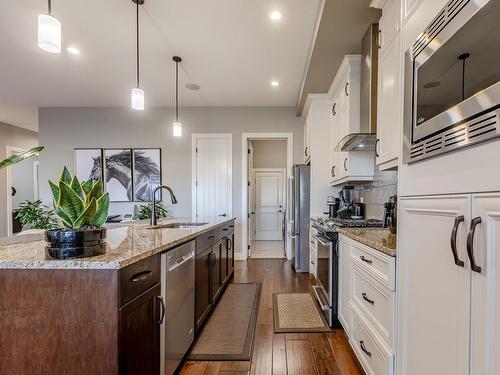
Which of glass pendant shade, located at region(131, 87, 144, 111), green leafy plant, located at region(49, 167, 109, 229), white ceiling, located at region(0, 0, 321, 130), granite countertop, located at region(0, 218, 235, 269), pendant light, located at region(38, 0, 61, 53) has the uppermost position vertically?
white ceiling, located at region(0, 0, 321, 130)

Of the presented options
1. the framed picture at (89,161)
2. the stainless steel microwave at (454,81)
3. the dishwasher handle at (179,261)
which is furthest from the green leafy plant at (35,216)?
the stainless steel microwave at (454,81)

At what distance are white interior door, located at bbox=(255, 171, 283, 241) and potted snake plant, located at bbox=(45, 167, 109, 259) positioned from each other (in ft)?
19.9

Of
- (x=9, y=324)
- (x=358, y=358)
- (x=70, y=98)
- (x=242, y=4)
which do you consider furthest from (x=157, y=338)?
(x=70, y=98)

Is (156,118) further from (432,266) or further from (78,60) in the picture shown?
(432,266)

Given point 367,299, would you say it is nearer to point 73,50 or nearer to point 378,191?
point 378,191

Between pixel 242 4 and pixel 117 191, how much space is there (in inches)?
154

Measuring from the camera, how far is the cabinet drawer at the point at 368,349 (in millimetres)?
1382

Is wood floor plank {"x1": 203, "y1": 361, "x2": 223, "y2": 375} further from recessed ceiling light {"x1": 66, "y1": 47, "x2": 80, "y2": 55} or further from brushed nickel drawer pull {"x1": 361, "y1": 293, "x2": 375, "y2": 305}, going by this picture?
recessed ceiling light {"x1": 66, "y1": 47, "x2": 80, "y2": 55}

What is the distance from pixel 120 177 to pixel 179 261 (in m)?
3.89

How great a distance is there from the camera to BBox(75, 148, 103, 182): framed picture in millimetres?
5070

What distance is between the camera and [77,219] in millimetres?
1166

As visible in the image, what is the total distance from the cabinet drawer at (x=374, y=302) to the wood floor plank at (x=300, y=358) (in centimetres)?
49

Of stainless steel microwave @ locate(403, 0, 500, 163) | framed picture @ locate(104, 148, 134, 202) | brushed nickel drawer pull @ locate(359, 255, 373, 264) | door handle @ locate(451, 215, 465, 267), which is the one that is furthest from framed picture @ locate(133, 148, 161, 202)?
door handle @ locate(451, 215, 465, 267)

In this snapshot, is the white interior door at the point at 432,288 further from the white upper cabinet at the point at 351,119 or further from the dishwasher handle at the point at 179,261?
the white upper cabinet at the point at 351,119
